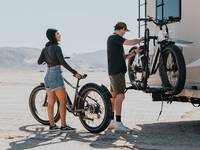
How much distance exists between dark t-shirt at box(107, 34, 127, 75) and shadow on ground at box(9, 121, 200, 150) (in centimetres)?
105

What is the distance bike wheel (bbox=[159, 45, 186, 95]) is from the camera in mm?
8078

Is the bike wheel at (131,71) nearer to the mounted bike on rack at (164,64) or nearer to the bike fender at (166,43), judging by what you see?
the mounted bike on rack at (164,64)

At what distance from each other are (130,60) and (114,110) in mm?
1329

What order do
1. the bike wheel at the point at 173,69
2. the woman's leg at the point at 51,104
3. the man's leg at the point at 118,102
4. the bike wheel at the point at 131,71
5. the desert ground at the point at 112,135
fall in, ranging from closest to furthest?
the desert ground at the point at 112,135, the bike wheel at the point at 173,69, the man's leg at the point at 118,102, the woman's leg at the point at 51,104, the bike wheel at the point at 131,71

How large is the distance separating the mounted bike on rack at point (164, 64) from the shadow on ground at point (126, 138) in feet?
2.38

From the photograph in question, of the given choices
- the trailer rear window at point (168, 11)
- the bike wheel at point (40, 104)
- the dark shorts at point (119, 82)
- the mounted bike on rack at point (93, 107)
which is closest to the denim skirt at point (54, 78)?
the mounted bike on rack at point (93, 107)

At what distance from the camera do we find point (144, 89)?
902 cm

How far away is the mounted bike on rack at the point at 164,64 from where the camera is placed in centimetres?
812

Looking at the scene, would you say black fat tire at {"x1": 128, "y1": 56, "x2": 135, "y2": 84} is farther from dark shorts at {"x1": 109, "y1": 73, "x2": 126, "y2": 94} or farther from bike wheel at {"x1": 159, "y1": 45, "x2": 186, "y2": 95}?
bike wheel at {"x1": 159, "y1": 45, "x2": 186, "y2": 95}

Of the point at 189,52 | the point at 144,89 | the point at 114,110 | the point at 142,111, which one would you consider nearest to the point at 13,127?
the point at 114,110

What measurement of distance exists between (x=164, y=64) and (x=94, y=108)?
4.41 feet

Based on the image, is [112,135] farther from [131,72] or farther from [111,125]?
[131,72]

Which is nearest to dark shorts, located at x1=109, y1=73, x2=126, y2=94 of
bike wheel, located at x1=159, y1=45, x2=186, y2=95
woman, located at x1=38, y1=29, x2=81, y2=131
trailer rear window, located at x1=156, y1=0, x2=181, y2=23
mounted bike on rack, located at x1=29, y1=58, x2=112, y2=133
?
mounted bike on rack, located at x1=29, y1=58, x2=112, y2=133

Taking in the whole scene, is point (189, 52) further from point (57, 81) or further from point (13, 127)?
point (13, 127)
